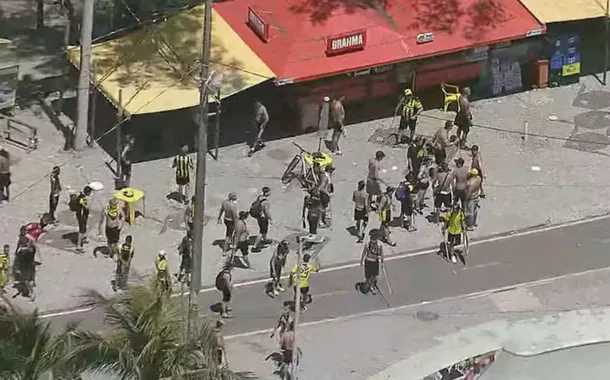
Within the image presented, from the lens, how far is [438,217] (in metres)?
29.1

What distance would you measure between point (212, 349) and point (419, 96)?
50.3 ft

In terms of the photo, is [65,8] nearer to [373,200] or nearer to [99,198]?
[99,198]

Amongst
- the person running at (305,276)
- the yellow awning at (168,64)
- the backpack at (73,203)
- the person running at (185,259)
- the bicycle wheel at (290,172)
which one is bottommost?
the person running at (305,276)

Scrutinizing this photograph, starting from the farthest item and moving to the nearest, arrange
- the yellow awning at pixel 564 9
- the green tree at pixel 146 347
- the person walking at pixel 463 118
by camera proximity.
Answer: the yellow awning at pixel 564 9
the person walking at pixel 463 118
the green tree at pixel 146 347

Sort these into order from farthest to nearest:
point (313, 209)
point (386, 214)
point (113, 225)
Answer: point (313, 209), point (386, 214), point (113, 225)

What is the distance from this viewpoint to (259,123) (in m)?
31.3

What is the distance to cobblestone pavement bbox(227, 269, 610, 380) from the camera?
24.5m

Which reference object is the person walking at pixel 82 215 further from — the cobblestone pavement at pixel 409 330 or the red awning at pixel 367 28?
the red awning at pixel 367 28

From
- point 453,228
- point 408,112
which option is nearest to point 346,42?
point 408,112

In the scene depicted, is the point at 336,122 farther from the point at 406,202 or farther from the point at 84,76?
the point at 84,76

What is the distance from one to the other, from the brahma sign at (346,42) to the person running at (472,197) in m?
4.54

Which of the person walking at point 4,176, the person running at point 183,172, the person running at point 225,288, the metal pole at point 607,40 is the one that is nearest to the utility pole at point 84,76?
the person walking at point 4,176

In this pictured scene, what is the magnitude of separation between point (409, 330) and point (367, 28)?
857 centimetres

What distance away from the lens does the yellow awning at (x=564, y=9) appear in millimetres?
34062
